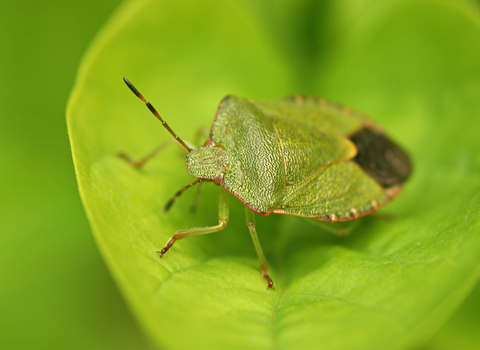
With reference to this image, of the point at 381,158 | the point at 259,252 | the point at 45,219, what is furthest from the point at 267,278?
the point at 45,219

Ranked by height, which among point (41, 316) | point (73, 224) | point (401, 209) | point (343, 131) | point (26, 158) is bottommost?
point (401, 209)

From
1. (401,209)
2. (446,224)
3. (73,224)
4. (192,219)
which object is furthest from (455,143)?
(73,224)

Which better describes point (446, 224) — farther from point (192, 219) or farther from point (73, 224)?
point (73, 224)

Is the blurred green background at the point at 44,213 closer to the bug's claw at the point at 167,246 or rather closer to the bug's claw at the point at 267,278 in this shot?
the bug's claw at the point at 167,246

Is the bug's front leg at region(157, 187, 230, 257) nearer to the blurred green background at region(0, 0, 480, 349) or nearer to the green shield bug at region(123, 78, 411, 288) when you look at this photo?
the green shield bug at region(123, 78, 411, 288)

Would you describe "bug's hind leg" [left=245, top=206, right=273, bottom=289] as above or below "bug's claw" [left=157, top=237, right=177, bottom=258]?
below

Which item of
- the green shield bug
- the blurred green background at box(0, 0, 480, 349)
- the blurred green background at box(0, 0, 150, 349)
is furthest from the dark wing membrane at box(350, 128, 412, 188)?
the blurred green background at box(0, 0, 150, 349)

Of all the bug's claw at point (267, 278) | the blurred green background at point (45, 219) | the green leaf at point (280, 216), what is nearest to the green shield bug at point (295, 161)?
the bug's claw at point (267, 278)
